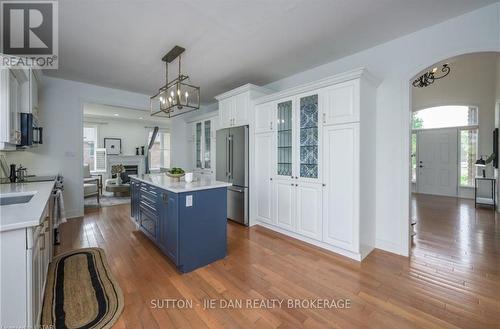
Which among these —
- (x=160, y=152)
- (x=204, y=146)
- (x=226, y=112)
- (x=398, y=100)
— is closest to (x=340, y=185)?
(x=398, y=100)

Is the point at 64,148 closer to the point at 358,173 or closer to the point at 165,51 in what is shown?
the point at 165,51

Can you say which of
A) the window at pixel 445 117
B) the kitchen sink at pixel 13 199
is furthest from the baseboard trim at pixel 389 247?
the window at pixel 445 117

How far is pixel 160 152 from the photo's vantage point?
29.9ft

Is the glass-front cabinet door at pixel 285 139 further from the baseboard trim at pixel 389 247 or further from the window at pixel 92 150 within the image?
the window at pixel 92 150

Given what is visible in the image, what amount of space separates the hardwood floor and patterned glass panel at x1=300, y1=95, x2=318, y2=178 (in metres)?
1.09

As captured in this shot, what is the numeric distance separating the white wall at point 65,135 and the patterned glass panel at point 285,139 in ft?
12.7

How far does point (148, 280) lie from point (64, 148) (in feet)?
12.2

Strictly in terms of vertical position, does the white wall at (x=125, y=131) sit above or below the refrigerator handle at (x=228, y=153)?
above

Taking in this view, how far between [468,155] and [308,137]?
604 cm

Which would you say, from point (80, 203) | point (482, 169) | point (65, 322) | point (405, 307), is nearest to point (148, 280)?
point (65, 322)

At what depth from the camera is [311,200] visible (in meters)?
3.06

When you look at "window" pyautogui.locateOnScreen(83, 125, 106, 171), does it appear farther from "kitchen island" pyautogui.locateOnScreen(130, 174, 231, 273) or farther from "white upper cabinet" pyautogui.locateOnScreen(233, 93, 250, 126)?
"kitchen island" pyautogui.locateOnScreen(130, 174, 231, 273)

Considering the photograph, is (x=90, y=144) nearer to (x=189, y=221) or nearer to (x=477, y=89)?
(x=189, y=221)

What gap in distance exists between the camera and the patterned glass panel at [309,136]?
3028 millimetres
